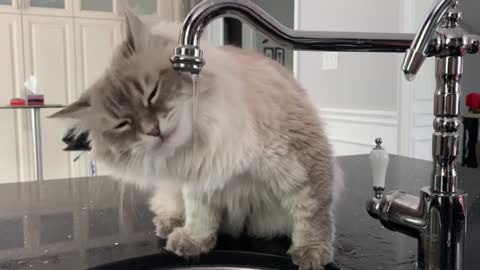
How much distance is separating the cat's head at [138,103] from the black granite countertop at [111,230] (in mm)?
156

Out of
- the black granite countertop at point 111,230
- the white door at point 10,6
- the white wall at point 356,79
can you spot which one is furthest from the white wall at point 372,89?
the white door at point 10,6

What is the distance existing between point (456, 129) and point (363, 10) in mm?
1693

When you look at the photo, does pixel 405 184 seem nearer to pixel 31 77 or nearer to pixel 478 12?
pixel 31 77

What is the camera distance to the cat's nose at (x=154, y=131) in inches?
27.9

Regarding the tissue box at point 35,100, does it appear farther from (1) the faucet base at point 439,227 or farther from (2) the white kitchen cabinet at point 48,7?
(1) the faucet base at point 439,227

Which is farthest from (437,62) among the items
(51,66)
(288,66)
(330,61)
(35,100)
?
(51,66)

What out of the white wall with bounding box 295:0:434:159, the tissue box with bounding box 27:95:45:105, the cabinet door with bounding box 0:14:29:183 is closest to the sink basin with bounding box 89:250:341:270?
the white wall with bounding box 295:0:434:159

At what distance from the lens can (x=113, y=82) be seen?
75 centimetres

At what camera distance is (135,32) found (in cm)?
74

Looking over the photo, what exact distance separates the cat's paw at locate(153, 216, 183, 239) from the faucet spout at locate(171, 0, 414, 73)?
0.41 meters

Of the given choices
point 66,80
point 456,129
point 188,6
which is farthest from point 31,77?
point 456,129

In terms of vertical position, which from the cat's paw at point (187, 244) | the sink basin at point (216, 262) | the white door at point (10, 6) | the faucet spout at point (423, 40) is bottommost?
the sink basin at point (216, 262)

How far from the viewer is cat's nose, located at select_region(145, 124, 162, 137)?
27.9 inches

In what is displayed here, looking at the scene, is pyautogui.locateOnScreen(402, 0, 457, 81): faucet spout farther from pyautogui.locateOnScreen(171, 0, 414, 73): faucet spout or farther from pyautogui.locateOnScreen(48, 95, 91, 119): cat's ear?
pyautogui.locateOnScreen(48, 95, 91, 119): cat's ear
